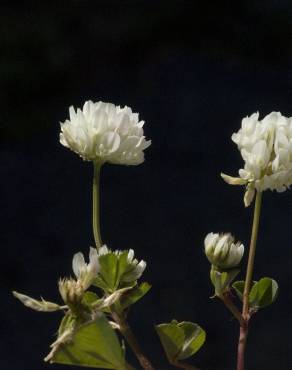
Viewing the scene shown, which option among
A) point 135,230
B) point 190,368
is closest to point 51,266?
point 135,230

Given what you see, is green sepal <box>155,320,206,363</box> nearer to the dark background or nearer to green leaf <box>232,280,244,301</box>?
green leaf <box>232,280,244,301</box>

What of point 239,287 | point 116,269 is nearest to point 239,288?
point 239,287

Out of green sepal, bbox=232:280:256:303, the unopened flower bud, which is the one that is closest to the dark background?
green sepal, bbox=232:280:256:303

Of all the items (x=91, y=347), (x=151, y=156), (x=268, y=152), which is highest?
(x=151, y=156)

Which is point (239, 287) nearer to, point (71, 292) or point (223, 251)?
point (223, 251)

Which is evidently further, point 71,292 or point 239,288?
point 239,288

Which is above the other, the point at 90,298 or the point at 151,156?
the point at 151,156
